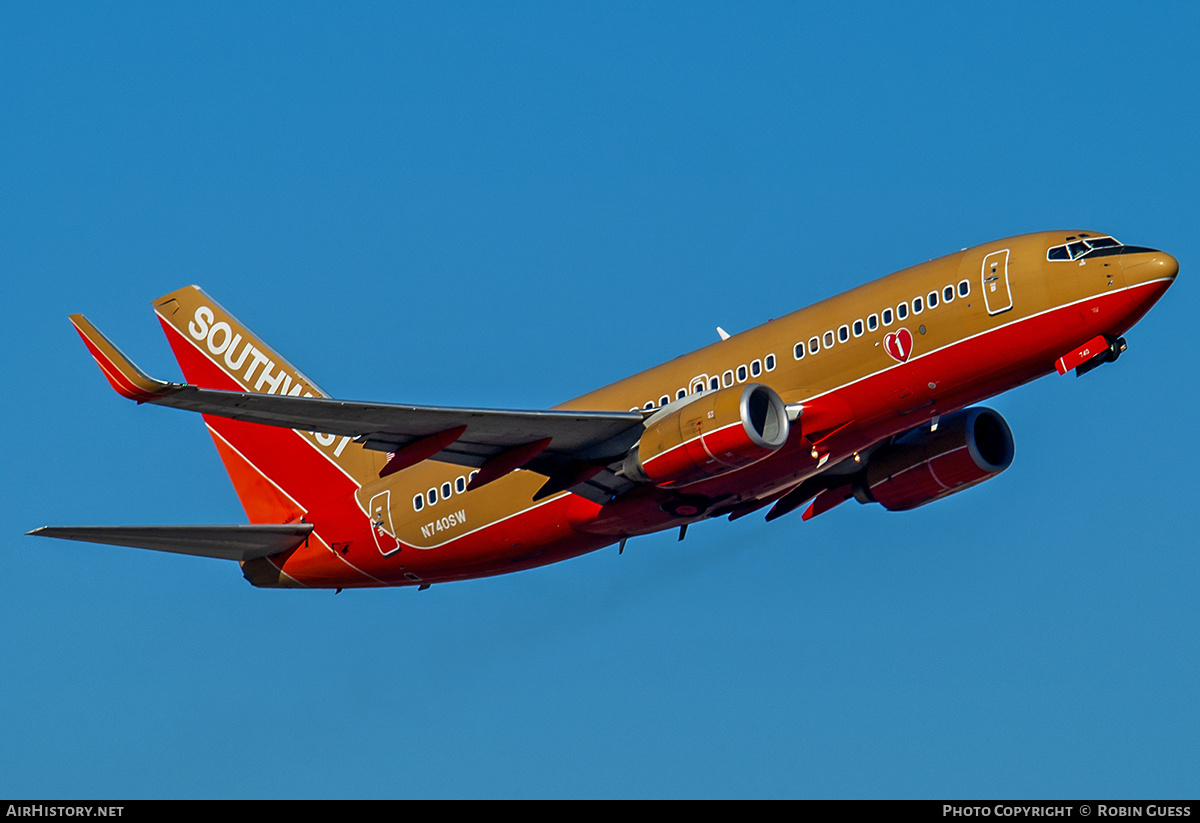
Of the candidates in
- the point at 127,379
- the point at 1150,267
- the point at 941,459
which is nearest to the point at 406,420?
the point at 127,379

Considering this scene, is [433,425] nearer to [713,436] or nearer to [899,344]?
[713,436]

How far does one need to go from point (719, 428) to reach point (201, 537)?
1545cm

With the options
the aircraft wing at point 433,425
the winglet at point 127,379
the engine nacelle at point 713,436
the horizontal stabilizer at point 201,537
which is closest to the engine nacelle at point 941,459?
the engine nacelle at point 713,436

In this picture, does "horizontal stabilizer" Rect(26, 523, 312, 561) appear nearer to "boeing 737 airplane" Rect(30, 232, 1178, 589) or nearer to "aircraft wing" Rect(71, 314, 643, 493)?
"boeing 737 airplane" Rect(30, 232, 1178, 589)

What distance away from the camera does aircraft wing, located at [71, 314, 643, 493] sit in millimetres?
33438

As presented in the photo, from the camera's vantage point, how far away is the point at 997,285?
3791 cm

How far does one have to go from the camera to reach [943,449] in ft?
144

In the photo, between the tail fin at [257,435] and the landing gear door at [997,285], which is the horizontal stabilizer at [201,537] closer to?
the tail fin at [257,435]

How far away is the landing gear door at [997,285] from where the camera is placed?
37.8 meters

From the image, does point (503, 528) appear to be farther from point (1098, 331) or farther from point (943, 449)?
point (1098, 331)

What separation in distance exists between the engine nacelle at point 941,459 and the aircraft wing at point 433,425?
8535 mm

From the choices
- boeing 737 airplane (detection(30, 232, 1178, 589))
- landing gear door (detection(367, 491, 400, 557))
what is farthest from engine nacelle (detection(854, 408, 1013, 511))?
landing gear door (detection(367, 491, 400, 557))
